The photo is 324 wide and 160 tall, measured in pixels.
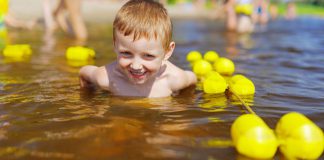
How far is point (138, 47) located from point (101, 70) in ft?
2.42

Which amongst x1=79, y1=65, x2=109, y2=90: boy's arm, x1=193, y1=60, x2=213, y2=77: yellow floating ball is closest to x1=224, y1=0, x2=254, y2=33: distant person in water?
x1=193, y1=60, x2=213, y2=77: yellow floating ball

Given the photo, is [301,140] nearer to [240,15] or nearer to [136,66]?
[136,66]

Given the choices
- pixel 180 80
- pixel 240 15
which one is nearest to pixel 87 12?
pixel 240 15

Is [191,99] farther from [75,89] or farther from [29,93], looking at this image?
A: [29,93]

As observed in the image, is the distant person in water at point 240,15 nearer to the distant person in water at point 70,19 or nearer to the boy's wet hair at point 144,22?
the distant person in water at point 70,19

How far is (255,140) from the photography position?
5.85ft

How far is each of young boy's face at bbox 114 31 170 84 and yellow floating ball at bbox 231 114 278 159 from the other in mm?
1003

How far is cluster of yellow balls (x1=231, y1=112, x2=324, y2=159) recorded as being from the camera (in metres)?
1.78

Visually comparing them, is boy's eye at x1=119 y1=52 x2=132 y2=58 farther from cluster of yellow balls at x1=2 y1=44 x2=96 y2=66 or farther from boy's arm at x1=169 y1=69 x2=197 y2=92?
cluster of yellow balls at x1=2 y1=44 x2=96 y2=66

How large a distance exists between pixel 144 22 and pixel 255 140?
1224mm

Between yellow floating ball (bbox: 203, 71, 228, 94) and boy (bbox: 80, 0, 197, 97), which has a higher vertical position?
boy (bbox: 80, 0, 197, 97)

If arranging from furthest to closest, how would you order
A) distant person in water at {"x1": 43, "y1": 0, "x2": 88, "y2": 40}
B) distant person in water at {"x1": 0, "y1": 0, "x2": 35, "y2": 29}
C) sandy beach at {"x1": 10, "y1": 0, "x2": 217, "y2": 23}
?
sandy beach at {"x1": 10, "y1": 0, "x2": 217, "y2": 23}, distant person in water at {"x1": 0, "y1": 0, "x2": 35, "y2": 29}, distant person in water at {"x1": 43, "y1": 0, "x2": 88, "y2": 40}

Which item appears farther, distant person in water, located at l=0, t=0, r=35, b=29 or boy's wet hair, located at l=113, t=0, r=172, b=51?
distant person in water, located at l=0, t=0, r=35, b=29

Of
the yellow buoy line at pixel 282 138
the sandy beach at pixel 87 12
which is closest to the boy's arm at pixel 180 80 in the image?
the yellow buoy line at pixel 282 138
